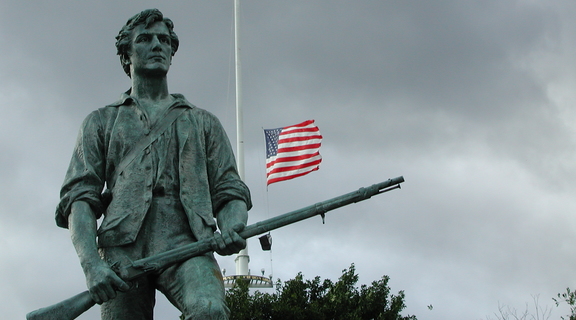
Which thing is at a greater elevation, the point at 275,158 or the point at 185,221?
the point at 275,158

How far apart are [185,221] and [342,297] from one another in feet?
63.0

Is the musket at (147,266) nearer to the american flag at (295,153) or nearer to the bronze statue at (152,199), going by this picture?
the bronze statue at (152,199)

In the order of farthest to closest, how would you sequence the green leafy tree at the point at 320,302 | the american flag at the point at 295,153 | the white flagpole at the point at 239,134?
the white flagpole at the point at 239,134 → the american flag at the point at 295,153 → the green leafy tree at the point at 320,302

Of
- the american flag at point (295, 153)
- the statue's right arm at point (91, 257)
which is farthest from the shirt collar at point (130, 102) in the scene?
the american flag at point (295, 153)

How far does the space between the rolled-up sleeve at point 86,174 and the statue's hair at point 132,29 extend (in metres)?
0.65

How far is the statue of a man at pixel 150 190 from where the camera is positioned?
6000 mm

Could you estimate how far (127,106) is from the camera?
693cm

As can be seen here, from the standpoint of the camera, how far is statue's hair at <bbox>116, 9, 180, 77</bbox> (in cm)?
695

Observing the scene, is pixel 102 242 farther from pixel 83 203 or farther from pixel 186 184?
pixel 186 184

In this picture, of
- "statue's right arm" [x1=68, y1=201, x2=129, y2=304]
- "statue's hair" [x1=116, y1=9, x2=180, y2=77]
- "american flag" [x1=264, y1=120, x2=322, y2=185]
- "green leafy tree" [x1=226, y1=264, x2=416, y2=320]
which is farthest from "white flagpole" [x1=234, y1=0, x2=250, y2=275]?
"statue's right arm" [x1=68, y1=201, x2=129, y2=304]

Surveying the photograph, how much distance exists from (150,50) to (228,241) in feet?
5.97

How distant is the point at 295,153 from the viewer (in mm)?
32250

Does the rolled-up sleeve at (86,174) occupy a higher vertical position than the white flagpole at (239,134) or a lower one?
lower

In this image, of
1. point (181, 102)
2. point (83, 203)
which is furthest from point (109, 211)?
point (181, 102)
